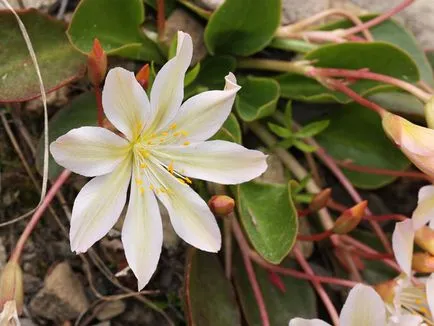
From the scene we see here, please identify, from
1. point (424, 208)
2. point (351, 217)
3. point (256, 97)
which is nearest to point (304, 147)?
point (256, 97)

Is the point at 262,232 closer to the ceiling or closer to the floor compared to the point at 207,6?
closer to the floor

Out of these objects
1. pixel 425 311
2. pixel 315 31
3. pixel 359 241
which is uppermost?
pixel 315 31

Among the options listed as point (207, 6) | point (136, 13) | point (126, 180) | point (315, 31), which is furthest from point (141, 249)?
point (315, 31)

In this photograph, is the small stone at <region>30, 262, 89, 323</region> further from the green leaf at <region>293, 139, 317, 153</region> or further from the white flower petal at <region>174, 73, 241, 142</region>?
the green leaf at <region>293, 139, 317, 153</region>

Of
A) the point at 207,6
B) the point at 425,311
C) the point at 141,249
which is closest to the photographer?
the point at 141,249

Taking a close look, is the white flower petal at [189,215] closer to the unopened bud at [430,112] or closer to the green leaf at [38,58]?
the green leaf at [38,58]

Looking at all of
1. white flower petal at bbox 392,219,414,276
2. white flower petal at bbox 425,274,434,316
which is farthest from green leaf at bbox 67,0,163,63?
white flower petal at bbox 425,274,434,316

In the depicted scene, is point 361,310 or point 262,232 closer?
point 361,310

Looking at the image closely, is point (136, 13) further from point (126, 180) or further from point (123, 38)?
point (126, 180)
